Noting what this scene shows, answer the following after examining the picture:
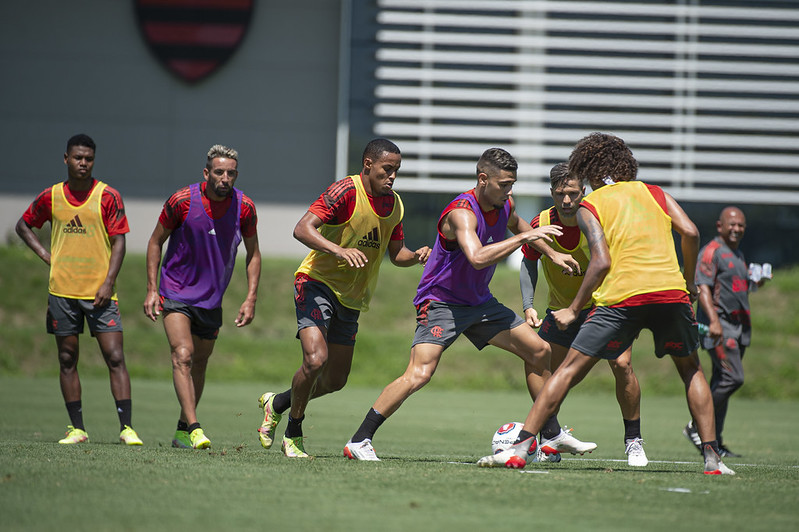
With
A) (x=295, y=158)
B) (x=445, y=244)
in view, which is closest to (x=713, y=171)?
(x=295, y=158)

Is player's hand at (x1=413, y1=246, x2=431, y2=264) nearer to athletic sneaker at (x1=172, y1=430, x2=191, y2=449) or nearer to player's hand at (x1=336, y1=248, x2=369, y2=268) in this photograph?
player's hand at (x1=336, y1=248, x2=369, y2=268)

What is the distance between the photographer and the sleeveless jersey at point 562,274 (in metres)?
7.94

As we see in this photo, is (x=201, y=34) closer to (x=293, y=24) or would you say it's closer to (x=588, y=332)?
(x=293, y=24)

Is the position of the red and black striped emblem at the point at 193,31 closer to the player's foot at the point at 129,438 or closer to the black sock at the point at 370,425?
the player's foot at the point at 129,438

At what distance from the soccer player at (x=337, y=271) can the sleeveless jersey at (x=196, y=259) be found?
1022 millimetres

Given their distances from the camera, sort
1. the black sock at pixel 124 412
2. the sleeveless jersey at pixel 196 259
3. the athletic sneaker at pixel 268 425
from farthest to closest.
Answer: the black sock at pixel 124 412
the sleeveless jersey at pixel 196 259
the athletic sneaker at pixel 268 425

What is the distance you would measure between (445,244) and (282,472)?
88.7 inches

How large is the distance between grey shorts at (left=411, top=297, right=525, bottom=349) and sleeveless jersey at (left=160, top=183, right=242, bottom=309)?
77.6 inches

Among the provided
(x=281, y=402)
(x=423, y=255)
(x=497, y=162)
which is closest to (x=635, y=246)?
(x=497, y=162)

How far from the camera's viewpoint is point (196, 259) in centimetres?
827

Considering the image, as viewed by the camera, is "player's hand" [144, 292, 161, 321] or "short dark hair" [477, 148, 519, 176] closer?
"short dark hair" [477, 148, 519, 176]

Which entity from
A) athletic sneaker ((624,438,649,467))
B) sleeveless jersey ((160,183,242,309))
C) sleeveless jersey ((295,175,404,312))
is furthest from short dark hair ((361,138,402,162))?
athletic sneaker ((624,438,649,467))

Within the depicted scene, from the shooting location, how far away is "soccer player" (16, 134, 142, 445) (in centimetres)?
866

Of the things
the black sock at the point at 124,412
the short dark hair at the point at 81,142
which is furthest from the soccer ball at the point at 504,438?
the short dark hair at the point at 81,142
